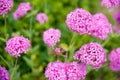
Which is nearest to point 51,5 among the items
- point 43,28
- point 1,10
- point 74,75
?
point 43,28

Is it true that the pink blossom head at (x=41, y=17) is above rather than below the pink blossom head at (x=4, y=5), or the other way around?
above

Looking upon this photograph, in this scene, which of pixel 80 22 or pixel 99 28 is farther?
pixel 99 28

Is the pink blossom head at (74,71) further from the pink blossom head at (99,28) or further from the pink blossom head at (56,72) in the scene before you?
the pink blossom head at (99,28)

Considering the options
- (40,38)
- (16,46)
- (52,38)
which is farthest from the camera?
(40,38)

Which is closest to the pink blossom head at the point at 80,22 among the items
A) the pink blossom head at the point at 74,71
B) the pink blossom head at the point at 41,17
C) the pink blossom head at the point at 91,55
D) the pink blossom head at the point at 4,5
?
the pink blossom head at the point at 91,55

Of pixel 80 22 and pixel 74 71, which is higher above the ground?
pixel 80 22

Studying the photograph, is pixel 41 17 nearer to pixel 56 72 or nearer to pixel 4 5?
pixel 4 5

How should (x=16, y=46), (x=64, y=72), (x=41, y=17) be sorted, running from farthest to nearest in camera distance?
(x=41, y=17) < (x=16, y=46) < (x=64, y=72)

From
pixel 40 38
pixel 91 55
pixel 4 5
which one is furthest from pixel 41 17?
pixel 91 55
